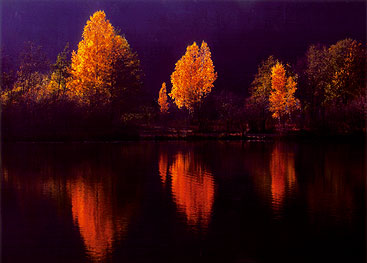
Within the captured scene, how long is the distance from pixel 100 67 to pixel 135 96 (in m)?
5.23

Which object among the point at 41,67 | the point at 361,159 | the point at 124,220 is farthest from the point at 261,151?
the point at 41,67

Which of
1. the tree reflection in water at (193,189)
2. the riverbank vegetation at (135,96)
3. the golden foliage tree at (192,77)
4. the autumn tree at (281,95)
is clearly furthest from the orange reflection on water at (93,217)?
the autumn tree at (281,95)

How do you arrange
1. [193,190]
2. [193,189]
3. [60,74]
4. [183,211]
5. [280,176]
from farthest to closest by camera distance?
[60,74] < [280,176] < [193,189] < [193,190] < [183,211]

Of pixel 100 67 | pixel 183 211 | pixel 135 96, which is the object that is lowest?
pixel 183 211

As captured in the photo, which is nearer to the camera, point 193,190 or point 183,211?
point 183,211

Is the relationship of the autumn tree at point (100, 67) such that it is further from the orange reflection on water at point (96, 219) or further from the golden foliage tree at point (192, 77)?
the orange reflection on water at point (96, 219)

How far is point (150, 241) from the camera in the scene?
11289 millimetres

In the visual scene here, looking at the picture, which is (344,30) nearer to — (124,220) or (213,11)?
(213,11)

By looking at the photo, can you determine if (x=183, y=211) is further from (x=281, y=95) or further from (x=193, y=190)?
(x=281, y=95)

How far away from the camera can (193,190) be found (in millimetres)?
18250

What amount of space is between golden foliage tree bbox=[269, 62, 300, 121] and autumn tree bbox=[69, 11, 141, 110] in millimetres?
27174

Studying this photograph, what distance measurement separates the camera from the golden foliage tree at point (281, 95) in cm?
6731

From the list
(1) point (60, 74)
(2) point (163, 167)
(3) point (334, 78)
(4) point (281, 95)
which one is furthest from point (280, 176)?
(3) point (334, 78)

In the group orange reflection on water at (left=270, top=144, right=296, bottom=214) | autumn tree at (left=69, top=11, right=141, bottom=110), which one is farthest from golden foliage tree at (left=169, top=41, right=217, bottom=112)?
orange reflection on water at (left=270, top=144, right=296, bottom=214)
